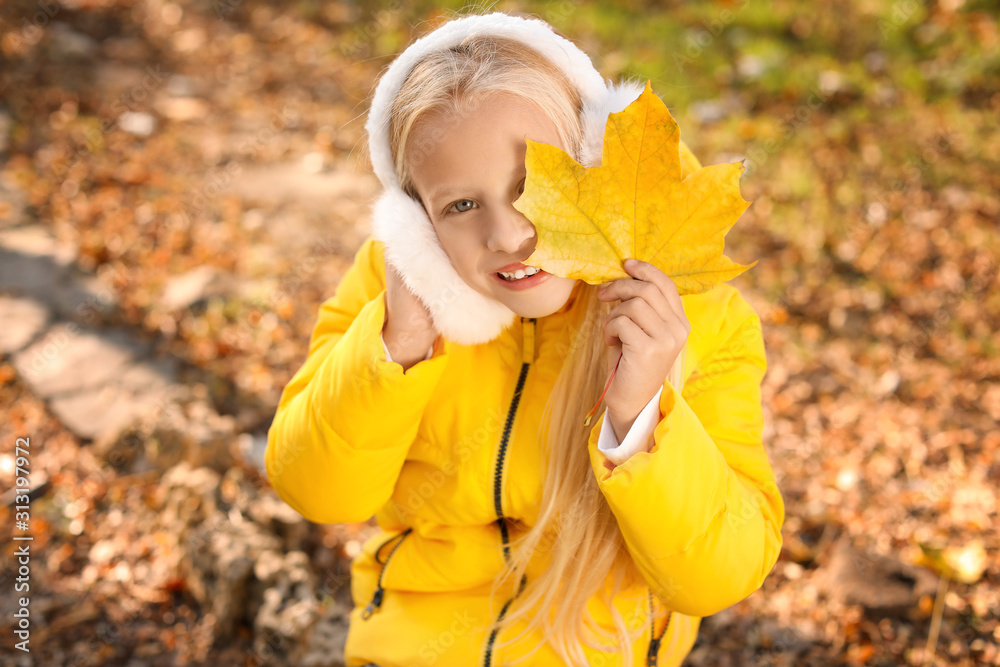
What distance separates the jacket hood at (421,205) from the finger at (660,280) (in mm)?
295

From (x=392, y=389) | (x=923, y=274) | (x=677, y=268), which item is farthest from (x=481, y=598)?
(x=923, y=274)

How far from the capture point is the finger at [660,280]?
4.16 feet

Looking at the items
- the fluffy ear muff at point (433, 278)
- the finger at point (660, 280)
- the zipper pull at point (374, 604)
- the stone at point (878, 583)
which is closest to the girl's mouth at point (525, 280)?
the fluffy ear muff at point (433, 278)

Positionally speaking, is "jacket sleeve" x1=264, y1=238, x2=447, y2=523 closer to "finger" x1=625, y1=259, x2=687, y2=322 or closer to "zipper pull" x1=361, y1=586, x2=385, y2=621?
"zipper pull" x1=361, y1=586, x2=385, y2=621

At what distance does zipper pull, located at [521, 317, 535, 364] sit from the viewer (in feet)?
5.52

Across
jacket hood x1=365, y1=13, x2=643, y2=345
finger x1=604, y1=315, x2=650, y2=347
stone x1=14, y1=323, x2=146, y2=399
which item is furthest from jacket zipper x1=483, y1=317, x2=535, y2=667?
stone x1=14, y1=323, x2=146, y2=399

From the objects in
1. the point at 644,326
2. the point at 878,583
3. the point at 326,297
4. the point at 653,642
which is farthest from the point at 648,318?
the point at 326,297

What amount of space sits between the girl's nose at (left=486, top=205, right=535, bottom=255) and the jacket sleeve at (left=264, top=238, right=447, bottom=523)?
0.36 m

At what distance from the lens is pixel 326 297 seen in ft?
13.2

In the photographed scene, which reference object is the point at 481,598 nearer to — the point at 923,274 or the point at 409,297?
the point at 409,297

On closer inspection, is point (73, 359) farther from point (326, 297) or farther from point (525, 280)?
point (525, 280)

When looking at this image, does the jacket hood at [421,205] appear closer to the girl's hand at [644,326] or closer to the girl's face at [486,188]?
the girl's face at [486,188]

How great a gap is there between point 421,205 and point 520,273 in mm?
307

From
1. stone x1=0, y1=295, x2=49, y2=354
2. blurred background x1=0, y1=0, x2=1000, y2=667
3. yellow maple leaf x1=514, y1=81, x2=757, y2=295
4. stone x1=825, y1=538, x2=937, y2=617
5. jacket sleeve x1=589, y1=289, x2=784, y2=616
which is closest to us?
yellow maple leaf x1=514, y1=81, x2=757, y2=295
